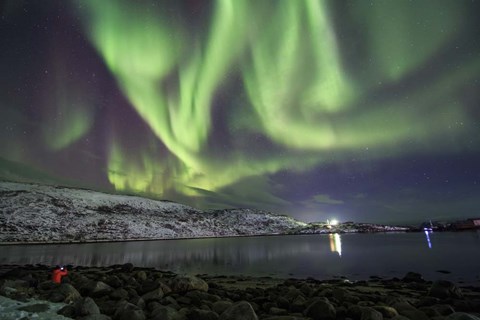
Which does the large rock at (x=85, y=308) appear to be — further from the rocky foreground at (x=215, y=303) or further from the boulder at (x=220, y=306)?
the boulder at (x=220, y=306)

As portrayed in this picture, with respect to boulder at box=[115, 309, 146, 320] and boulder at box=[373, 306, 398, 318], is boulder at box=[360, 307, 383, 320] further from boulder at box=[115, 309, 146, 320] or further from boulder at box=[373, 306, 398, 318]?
boulder at box=[115, 309, 146, 320]

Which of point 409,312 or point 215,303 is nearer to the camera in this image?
point 409,312

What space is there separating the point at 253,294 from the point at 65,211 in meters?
203

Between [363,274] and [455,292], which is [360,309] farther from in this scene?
[363,274]

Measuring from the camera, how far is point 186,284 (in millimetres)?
19562

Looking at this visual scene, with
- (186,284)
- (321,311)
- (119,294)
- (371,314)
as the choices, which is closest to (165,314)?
(119,294)

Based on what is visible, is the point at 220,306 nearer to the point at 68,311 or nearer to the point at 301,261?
the point at 68,311

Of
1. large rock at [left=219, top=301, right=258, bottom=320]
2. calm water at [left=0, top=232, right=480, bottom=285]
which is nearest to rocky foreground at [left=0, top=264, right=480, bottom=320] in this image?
large rock at [left=219, top=301, right=258, bottom=320]

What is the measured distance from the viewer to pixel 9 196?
7141 inches

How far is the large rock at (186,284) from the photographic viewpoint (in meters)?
19.1

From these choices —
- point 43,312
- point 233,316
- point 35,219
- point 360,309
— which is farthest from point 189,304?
point 35,219

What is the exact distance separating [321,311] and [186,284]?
9.71 m

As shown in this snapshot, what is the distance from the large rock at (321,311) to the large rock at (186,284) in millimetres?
8760

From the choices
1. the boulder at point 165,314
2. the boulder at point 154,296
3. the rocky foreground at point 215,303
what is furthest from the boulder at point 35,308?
the boulder at point 165,314
